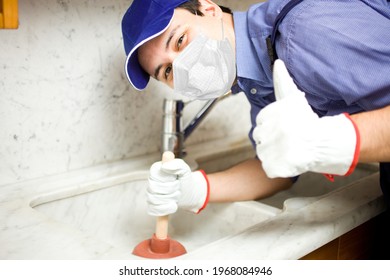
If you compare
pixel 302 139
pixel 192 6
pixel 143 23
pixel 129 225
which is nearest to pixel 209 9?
pixel 192 6

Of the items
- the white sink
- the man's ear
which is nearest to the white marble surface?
the white sink

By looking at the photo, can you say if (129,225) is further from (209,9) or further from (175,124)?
(209,9)

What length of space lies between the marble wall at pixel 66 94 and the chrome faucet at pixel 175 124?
0.08m

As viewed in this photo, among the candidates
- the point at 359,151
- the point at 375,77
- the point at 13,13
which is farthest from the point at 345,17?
the point at 13,13

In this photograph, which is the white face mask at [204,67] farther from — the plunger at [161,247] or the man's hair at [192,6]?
the plunger at [161,247]

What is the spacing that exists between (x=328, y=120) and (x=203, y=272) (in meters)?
0.30

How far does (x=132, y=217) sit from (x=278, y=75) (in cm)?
61

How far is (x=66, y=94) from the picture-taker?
1.16m

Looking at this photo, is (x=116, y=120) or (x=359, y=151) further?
(x=116, y=120)

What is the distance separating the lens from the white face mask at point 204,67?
1.00m

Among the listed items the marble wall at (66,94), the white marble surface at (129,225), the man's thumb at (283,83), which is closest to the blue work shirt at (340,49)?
the man's thumb at (283,83)

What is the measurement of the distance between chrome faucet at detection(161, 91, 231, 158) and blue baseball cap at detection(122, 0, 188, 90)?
→ 202 millimetres

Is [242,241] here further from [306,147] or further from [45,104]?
[45,104]

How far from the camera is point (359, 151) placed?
0.76 m
